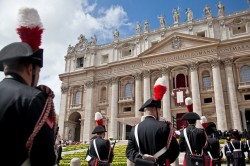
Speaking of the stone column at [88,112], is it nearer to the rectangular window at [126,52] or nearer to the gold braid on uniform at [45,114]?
the rectangular window at [126,52]

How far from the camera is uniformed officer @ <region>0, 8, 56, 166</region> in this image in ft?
5.72

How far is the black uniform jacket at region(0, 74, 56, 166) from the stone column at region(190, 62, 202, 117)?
3209 cm

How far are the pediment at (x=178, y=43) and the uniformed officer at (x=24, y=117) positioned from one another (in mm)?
34142

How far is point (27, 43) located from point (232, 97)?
32460 millimetres

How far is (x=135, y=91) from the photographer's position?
38469 mm

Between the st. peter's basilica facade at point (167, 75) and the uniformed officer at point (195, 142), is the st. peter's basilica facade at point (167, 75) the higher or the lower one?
the higher one

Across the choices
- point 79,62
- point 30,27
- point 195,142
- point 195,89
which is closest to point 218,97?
point 195,89

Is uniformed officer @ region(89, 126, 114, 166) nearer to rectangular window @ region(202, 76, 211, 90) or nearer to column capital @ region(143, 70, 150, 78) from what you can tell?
rectangular window @ region(202, 76, 211, 90)

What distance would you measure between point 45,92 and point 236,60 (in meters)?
34.8

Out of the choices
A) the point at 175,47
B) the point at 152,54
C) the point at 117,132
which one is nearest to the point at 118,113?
the point at 117,132

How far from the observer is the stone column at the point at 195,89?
3225 cm

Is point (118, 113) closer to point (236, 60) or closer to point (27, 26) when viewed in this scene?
point (236, 60)

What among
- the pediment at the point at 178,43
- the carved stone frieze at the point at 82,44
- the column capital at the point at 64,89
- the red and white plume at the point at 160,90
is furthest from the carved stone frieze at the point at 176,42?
the red and white plume at the point at 160,90

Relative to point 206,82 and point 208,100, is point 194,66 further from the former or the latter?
point 208,100
